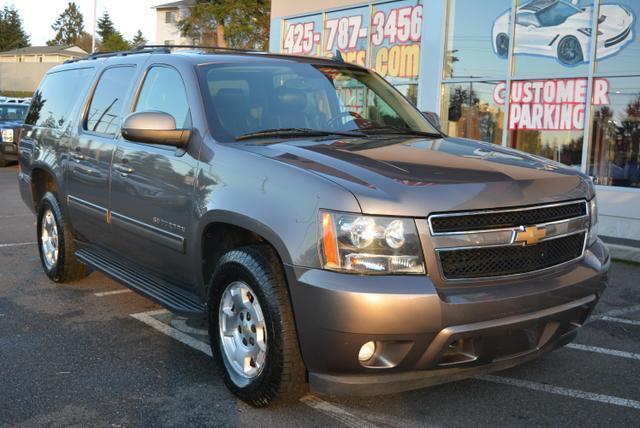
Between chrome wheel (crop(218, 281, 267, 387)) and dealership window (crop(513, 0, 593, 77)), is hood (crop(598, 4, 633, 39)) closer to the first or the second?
dealership window (crop(513, 0, 593, 77))

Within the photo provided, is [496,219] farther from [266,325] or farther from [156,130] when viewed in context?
[156,130]

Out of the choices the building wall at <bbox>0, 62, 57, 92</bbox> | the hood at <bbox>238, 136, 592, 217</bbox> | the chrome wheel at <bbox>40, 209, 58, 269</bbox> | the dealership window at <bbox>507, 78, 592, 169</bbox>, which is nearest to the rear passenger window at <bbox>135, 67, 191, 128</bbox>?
the hood at <bbox>238, 136, 592, 217</bbox>

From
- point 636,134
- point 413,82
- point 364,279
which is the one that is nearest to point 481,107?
point 413,82

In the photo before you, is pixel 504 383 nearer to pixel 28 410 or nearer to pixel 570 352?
pixel 570 352

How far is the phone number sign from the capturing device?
13406mm

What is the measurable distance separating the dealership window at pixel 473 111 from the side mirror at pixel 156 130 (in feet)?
28.4

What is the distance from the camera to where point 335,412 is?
363 centimetres

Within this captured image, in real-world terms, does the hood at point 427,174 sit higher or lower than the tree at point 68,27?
lower

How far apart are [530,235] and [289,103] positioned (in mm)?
1795

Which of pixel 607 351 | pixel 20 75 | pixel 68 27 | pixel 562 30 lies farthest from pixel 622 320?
pixel 68 27

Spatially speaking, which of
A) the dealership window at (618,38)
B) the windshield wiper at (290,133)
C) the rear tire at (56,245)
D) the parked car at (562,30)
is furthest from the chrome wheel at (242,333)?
the parked car at (562,30)

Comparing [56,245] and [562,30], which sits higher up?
[562,30]

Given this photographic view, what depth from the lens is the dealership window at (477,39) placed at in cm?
1173

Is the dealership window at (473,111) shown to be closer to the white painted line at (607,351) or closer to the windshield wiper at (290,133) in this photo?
the white painted line at (607,351)
